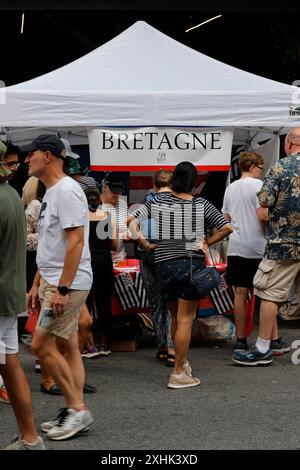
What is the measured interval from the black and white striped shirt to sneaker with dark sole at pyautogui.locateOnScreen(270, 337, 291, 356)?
157cm

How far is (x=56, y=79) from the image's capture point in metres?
8.62

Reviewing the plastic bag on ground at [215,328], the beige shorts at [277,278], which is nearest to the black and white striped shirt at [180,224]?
the beige shorts at [277,278]

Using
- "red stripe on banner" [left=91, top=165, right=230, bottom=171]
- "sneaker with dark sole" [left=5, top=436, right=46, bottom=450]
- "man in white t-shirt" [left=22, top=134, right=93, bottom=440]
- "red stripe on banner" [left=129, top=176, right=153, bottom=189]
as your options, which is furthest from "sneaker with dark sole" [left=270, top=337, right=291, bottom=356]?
"sneaker with dark sole" [left=5, top=436, right=46, bottom=450]

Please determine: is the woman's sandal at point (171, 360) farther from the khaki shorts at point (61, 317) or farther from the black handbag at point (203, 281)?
the khaki shorts at point (61, 317)

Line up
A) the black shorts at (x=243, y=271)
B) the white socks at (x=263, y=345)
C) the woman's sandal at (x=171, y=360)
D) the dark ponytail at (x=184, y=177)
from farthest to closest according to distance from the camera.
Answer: the black shorts at (x=243, y=271) < the woman's sandal at (x=171, y=360) < the white socks at (x=263, y=345) < the dark ponytail at (x=184, y=177)

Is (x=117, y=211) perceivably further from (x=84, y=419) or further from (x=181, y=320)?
(x=84, y=419)

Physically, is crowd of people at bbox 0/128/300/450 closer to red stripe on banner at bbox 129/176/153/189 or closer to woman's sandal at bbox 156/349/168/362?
woman's sandal at bbox 156/349/168/362

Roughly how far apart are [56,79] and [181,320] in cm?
320

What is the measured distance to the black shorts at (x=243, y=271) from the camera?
7.79 m

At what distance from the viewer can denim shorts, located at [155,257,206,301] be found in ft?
21.5

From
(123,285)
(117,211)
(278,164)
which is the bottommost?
(123,285)

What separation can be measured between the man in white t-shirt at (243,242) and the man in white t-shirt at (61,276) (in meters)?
2.61
